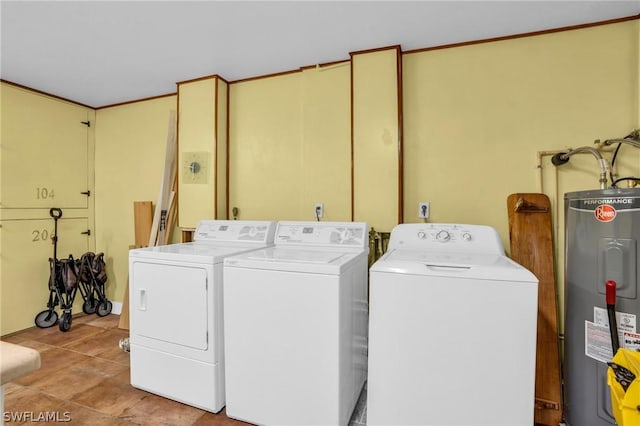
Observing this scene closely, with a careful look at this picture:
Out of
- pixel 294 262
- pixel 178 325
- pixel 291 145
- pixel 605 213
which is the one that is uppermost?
pixel 291 145

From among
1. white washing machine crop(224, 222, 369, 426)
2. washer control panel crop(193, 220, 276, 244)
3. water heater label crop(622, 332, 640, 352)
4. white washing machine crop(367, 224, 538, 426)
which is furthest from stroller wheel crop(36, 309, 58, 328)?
water heater label crop(622, 332, 640, 352)

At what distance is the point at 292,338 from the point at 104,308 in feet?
10.1

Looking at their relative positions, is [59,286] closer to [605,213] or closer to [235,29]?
[235,29]

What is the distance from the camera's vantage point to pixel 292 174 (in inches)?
112

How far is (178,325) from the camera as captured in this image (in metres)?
1.95

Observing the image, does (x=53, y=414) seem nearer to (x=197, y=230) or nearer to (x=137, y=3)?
(x=197, y=230)

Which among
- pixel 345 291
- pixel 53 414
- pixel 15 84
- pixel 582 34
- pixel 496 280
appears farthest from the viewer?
pixel 15 84

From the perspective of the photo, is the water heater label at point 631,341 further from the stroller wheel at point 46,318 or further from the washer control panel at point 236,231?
the stroller wheel at point 46,318

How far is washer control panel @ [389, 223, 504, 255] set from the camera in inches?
78.5

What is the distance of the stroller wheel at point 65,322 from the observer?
3.12 metres

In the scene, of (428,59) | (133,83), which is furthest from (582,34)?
(133,83)

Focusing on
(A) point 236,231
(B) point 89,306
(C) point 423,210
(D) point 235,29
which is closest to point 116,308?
(B) point 89,306

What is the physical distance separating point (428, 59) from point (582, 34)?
0.98m

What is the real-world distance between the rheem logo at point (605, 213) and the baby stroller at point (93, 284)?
4.36 meters
